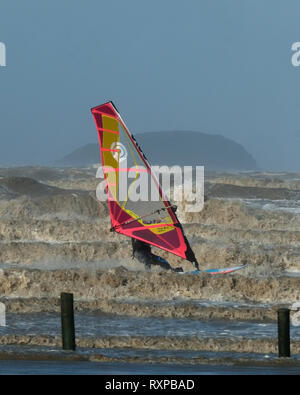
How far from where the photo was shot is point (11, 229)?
122 feet

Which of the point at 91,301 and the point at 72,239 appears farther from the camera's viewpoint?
the point at 72,239

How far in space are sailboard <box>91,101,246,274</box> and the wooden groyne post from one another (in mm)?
8453

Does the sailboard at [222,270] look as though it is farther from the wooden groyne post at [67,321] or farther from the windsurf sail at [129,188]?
the wooden groyne post at [67,321]

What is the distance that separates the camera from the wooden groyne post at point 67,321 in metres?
16.7

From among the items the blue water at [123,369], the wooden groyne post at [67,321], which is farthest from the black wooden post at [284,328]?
the wooden groyne post at [67,321]

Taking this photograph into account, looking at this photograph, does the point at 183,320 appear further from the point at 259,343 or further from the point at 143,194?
the point at 143,194

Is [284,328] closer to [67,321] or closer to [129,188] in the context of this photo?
[67,321]

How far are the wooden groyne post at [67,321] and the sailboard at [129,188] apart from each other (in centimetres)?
845

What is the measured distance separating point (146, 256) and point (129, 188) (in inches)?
84.1

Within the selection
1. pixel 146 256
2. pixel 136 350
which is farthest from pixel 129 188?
pixel 136 350

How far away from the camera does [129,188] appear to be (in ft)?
83.2
